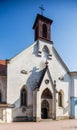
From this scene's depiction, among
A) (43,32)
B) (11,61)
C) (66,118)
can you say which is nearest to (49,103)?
(66,118)

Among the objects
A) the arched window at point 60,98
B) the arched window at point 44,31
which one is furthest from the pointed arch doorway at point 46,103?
the arched window at point 44,31

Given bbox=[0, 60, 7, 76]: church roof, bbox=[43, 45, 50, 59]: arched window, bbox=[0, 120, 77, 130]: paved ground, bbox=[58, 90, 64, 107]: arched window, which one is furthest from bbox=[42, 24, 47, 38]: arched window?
bbox=[0, 120, 77, 130]: paved ground

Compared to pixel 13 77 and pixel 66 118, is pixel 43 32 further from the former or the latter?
pixel 66 118

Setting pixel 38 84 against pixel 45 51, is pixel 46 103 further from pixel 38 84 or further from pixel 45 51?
pixel 45 51

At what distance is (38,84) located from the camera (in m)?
28.9

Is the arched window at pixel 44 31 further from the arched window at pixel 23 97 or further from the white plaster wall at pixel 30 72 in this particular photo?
the arched window at pixel 23 97

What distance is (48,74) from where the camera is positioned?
30.0 meters

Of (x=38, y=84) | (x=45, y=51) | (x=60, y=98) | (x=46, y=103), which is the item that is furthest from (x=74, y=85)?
(x=45, y=51)

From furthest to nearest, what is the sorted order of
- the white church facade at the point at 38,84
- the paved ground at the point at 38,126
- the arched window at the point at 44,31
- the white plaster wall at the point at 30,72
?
the arched window at the point at 44,31 < the white plaster wall at the point at 30,72 < the white church facade at the point at 38,84 < the paved ground at the point at 38,126

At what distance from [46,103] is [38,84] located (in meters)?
3.17

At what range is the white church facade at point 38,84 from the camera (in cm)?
2717

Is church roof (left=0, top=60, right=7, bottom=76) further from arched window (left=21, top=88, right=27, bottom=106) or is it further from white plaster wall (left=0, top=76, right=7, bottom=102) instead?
arched window (left=21, top=88, right=27, bottom=106)

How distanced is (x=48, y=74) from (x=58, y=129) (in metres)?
12.2

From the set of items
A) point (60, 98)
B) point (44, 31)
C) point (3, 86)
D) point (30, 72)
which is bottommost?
point (60, 98)
